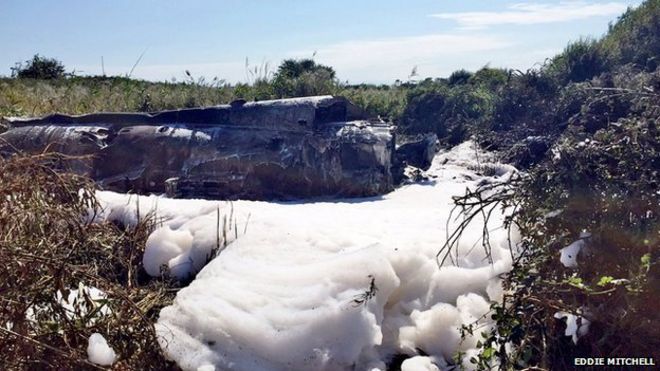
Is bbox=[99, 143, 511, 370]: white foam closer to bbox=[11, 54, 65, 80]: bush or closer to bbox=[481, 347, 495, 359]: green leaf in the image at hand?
bbox=[481, 347, 495, 359]: green leaf

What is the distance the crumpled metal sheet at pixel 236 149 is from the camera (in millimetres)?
6977

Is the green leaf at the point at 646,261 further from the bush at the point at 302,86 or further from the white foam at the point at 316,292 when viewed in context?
the bush at the point at 302,86

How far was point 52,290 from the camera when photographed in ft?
9.49

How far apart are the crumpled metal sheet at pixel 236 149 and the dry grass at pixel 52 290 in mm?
3370

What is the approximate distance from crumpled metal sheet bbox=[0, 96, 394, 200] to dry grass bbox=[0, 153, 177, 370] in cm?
337

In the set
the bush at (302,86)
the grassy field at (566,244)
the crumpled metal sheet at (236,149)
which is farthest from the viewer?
the bush at (302,86)

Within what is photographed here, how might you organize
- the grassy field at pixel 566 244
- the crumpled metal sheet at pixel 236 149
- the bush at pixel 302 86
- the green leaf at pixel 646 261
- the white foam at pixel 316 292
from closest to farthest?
the green leaf at pixel 646 261, the grassy field at pixel 566 244, the white foam at pixel 316 292, the crumpled metal sheet at pixel 236 149, the bush at pixel 302 86

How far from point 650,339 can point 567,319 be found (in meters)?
0.32

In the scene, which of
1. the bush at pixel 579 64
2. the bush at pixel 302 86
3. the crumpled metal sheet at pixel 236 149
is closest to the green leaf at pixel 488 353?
the crumpled metal sheet at pixel 236 149

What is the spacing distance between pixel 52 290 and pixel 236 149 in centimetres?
433

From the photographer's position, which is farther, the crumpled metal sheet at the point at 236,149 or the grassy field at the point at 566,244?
the crumpled metal sheet at the point at 236,149

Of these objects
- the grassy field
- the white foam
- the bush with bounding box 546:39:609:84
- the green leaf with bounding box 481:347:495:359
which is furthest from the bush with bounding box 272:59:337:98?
the green leaf with bounding box 481:347:495:359

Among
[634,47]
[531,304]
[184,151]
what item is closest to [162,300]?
[531,304]

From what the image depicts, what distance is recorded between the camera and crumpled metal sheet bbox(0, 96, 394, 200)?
275 inches
